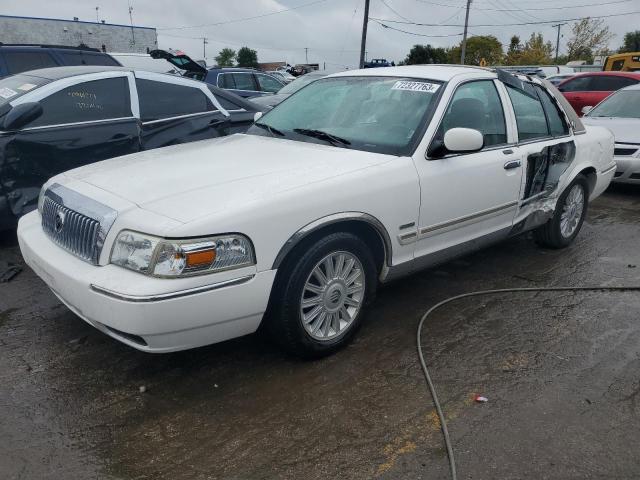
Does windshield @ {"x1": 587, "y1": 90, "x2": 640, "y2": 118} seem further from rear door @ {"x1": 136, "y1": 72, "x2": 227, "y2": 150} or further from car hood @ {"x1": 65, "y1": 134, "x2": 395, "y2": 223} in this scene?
car hood @ {"x1": 65, "y1": 134, "x2": 395, "y2": 223}

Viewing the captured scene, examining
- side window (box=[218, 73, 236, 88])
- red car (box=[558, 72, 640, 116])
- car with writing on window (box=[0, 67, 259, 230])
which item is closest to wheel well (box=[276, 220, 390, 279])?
car with writing on window (box=[0, 67, 259, 230])

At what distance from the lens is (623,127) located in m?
8.19

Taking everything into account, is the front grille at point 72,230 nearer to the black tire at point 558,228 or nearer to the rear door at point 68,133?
the rear door at point 68,133

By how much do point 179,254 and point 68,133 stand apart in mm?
3146

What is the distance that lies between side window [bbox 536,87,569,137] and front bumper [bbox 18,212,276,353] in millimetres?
3217

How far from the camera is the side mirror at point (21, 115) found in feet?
16.1

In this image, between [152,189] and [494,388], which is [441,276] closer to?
[494,388]

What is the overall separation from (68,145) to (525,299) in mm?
4143

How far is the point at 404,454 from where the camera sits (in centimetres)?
267

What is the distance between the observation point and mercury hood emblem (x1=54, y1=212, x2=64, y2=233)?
331 centimetres

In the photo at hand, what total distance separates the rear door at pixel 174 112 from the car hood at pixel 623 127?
5.35m

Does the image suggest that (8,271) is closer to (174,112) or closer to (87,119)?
(87,119)

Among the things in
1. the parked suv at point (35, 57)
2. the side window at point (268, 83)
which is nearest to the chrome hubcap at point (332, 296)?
the parked suv at point (35, 57)

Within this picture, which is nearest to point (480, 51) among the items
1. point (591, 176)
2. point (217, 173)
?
point (591, 176)
